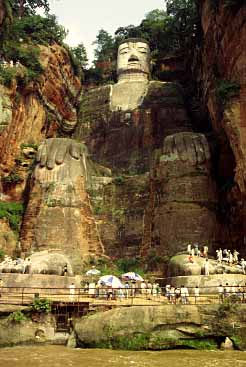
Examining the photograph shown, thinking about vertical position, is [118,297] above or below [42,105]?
below

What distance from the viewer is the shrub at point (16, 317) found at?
16156 millimetres

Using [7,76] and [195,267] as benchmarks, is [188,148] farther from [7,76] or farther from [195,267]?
[7,76]

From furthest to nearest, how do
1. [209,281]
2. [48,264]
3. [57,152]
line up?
1. [57,152]
2. [48,264]
3. [209,281]

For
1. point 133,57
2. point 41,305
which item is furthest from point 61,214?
point 133,57

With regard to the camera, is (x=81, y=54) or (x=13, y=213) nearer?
(x=13, y=213)

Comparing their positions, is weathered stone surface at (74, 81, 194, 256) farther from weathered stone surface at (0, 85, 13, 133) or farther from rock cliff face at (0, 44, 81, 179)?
weathered stone surface at (0, 85, 13, 133)

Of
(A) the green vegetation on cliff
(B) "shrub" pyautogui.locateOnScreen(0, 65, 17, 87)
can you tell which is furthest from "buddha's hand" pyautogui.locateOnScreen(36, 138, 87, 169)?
(A) the green vegetation on cliff

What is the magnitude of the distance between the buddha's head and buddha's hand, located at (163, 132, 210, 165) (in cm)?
1655

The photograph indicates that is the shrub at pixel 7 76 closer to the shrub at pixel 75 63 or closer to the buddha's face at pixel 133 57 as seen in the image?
the shrub at pixel 75 63

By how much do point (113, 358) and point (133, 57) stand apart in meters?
37.2

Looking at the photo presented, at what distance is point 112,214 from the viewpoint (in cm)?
3170

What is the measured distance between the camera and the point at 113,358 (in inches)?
514

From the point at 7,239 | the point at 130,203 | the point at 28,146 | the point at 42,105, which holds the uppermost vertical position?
the point at 42,105

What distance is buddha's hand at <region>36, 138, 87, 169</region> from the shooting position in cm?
3125
